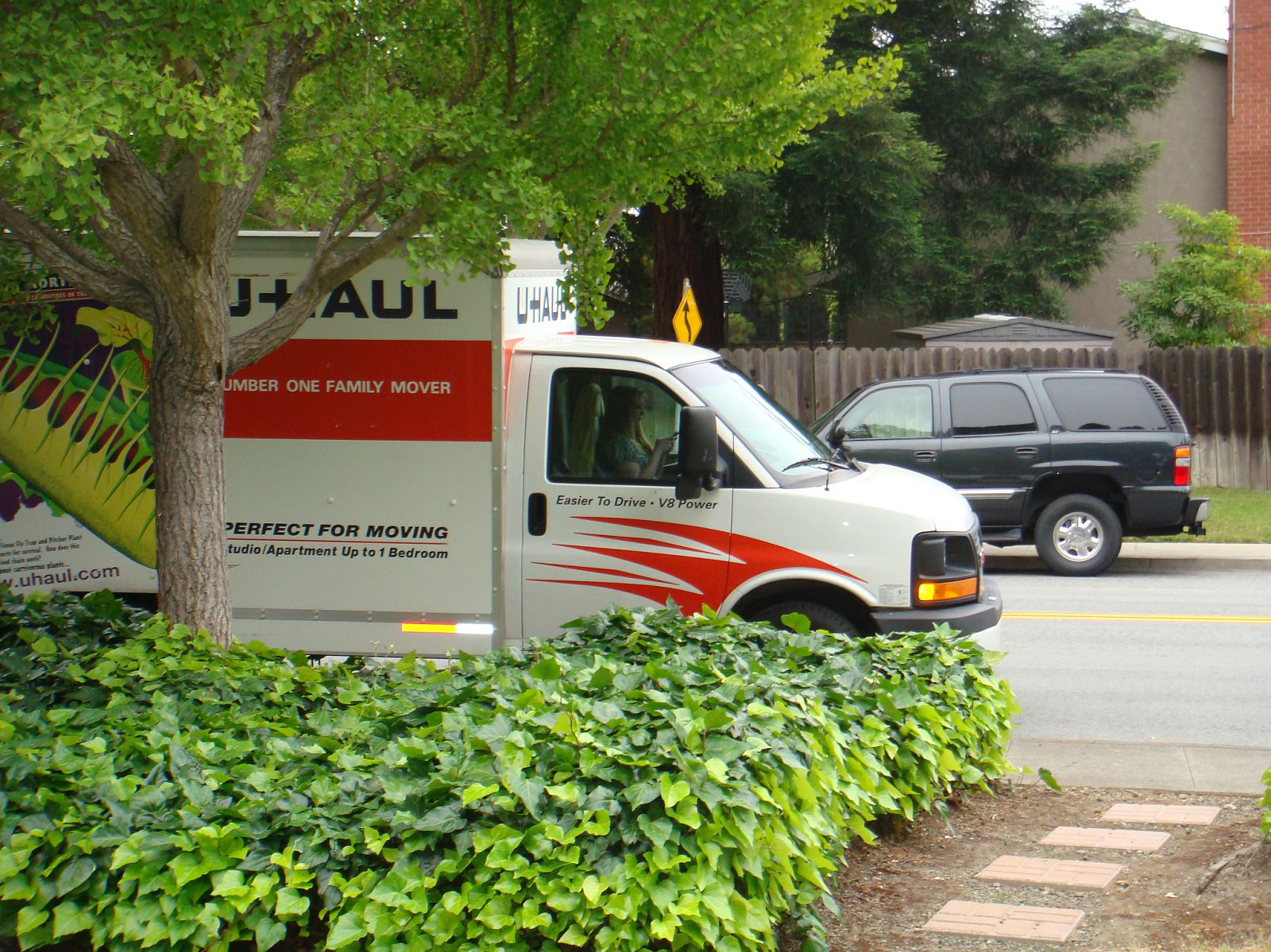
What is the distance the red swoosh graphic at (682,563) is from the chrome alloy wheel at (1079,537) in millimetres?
7927

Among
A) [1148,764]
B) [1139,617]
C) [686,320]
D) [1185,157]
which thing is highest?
[1185,157]

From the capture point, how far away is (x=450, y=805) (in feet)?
13.1

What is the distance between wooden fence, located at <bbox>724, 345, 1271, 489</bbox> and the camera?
782 inches

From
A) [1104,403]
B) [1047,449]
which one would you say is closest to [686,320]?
[1047,449]

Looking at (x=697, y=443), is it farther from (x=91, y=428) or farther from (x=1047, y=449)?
(x=1047, y=449)

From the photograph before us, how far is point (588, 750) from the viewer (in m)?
4.15

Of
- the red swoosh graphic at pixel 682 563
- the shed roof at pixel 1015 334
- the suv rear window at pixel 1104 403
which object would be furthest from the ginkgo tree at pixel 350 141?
the shed roof at pixel 1015 334

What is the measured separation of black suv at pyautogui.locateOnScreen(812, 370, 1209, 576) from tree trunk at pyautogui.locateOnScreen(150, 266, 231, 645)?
906cm

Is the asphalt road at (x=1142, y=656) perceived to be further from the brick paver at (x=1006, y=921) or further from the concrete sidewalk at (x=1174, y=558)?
the brick paver at (x=1006, y=921)

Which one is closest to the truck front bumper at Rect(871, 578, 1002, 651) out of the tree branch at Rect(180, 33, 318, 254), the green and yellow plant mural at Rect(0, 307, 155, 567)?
the tree branch at Rect(180, 33, 318, 254)

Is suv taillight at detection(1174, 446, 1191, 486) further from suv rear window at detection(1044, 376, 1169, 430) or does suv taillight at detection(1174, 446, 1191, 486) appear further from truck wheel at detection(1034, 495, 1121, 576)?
truck wheel at detection(1034, 495, 1121, 576)

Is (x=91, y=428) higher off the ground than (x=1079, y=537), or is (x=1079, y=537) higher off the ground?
(x=91, y=428)

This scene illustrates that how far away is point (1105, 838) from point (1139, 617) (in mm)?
6730

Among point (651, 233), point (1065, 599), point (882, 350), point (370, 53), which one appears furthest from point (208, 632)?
point (651, 233)
